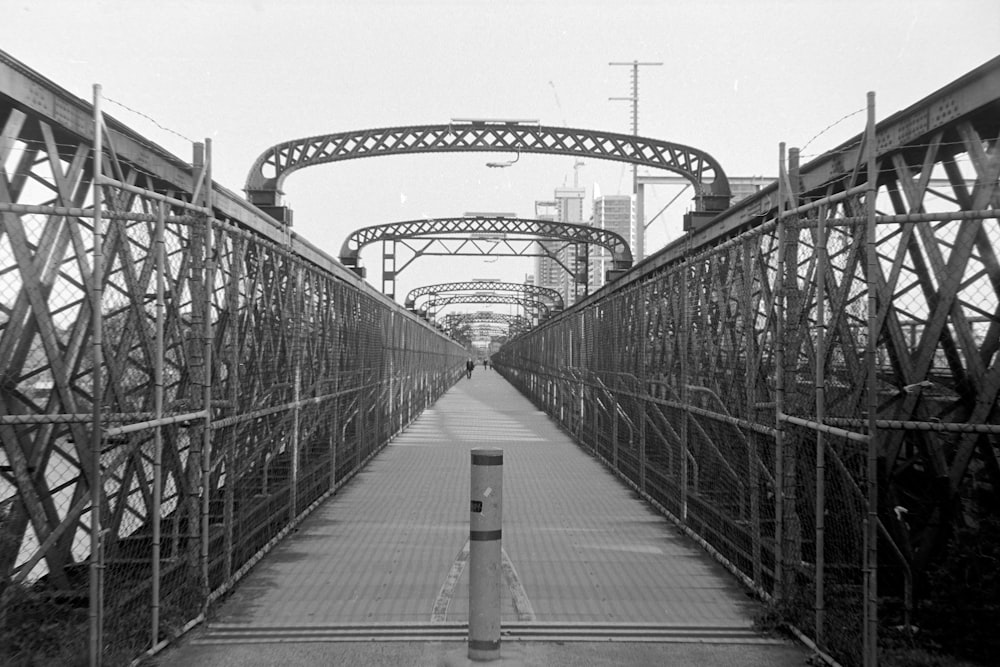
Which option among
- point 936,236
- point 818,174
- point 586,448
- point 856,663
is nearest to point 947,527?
point 856,663

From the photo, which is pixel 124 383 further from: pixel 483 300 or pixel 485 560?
pixel 483 300

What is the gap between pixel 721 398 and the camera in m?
7.08

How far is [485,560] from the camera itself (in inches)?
174

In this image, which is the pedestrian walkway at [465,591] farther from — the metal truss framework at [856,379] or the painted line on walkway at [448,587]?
the metal truss framework at [856,379]

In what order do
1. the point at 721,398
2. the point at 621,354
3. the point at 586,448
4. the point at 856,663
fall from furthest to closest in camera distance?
the point at 586,448, the point at 621,354, the point at 721,398, the point at 856,663

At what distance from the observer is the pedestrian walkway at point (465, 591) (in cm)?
475

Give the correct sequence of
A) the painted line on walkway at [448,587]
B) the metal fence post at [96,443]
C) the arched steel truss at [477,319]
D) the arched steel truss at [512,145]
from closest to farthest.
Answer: the metal fence post at [96,443] < the painted line on walkway at [448,587] < the arched steel truss at [512,145] < the arched steel truss at [477,319]

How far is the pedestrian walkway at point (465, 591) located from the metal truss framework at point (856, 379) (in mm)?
504

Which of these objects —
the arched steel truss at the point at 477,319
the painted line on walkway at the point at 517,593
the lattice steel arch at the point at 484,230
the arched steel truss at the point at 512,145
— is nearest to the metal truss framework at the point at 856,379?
the painted line on walkway at the point at 517,593

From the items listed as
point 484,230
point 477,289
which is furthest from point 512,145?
point 477,289

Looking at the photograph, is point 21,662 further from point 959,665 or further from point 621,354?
point 621,354

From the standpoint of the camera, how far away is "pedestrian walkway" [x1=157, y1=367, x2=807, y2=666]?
4746 mm

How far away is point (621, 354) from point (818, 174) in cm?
468

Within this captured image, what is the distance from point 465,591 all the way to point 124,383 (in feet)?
8.93
